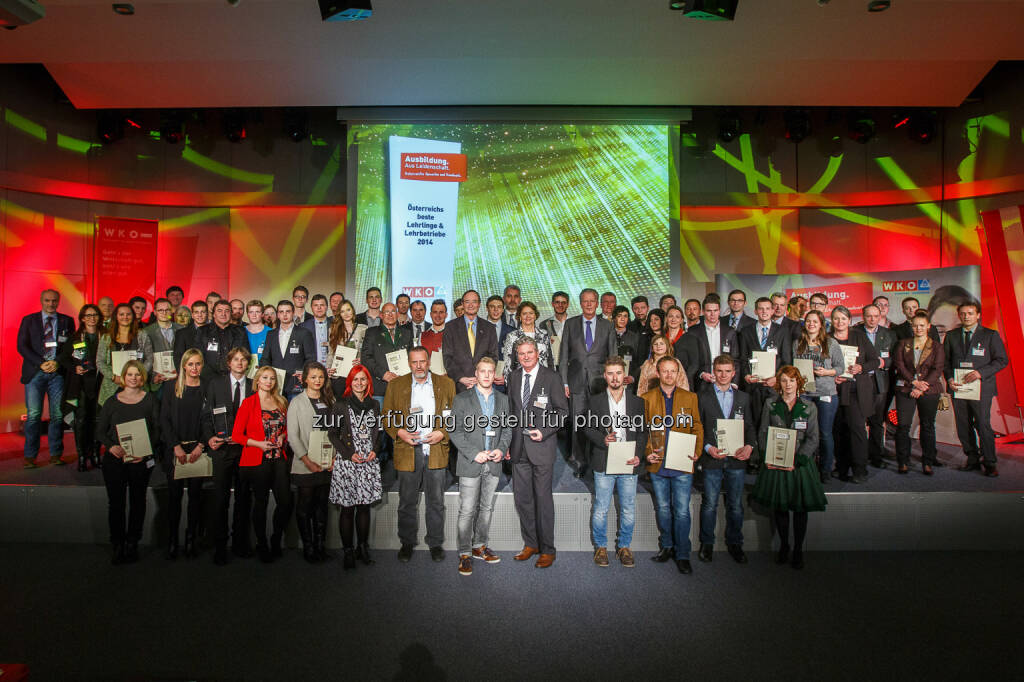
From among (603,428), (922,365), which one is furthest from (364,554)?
(922,365)

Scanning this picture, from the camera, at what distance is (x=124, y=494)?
4.20m

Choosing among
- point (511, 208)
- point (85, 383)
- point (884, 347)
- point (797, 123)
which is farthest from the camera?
point (797, 123)

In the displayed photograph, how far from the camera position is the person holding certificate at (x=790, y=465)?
409 centimetres

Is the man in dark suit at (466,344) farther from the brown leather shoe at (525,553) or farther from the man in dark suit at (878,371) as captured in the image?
the man in dark suit at (878,371)

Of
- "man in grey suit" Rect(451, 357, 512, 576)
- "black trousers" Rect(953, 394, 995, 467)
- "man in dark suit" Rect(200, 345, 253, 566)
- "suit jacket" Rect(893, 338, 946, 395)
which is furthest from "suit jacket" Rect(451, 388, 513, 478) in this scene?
"black trousers" Rect(953, 394, 995, 467)

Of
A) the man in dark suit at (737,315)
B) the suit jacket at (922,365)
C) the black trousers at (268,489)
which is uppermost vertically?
the man in dark suit at (737,315)

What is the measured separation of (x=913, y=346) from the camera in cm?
550

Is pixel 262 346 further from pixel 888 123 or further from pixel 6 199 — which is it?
pixel 888 123

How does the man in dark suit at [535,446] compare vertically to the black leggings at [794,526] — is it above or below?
above

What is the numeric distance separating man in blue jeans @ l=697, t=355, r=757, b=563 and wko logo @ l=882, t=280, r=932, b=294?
15.5 feet

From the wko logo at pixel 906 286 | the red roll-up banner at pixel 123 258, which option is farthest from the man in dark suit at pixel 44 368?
the wko logo at pixel 906 286

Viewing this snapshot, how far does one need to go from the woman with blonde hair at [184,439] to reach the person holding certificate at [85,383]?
5.83 feet

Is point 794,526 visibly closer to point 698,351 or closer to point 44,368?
point 698,351

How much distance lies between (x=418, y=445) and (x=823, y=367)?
11.9ft
